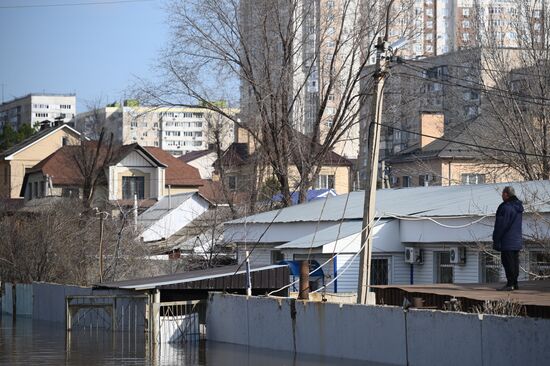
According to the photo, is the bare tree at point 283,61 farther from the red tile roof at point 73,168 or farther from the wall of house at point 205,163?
the wall of house at point 205,163

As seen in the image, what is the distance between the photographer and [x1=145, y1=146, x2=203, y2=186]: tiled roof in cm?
8706

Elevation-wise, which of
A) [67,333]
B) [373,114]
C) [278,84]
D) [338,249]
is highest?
[278,84]

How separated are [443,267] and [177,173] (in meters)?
58.3

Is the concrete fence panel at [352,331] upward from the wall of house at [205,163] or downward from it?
downward

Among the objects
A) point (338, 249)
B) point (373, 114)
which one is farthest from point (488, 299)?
point (338, 249)

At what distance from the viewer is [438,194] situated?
1433 inches

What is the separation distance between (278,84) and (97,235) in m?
10.4

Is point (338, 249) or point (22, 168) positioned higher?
point (22, 168)

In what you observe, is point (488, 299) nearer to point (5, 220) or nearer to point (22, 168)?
point (5, 220)

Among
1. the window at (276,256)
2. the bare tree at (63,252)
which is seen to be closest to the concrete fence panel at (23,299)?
the bare tree at (63,252)

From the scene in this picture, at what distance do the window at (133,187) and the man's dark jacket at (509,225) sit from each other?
61.8 m

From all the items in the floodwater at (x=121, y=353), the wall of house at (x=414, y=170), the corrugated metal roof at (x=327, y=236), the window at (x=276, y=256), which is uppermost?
the wall of house at (x=414, y=170)

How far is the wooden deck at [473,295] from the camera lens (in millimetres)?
18938

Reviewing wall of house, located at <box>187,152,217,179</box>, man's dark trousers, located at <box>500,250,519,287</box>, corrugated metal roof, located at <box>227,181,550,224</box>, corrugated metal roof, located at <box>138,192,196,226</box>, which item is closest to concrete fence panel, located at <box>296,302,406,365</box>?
man's dark trousers, located at <box>500,250,519,287</box>
